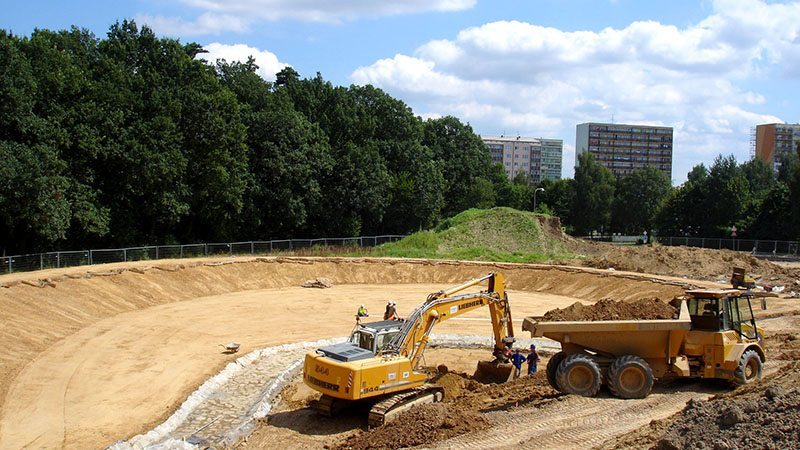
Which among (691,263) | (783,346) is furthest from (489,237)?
(783,346)

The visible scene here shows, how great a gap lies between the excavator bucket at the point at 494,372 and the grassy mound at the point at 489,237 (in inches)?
1312

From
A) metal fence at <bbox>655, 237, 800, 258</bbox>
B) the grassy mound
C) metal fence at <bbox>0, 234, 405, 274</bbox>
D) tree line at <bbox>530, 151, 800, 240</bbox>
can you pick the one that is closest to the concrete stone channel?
metal fence at <bbox>0, 234, 405, 274</bbox>

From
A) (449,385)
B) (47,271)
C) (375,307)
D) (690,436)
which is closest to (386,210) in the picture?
(375,307)

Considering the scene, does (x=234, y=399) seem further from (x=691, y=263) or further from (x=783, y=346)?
(x=691, y=263)

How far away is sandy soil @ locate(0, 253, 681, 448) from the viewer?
61.6 ft

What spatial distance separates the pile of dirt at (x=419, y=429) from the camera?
15.2m

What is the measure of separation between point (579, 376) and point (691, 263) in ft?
106

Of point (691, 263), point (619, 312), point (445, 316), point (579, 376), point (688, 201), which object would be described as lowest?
point (579, 376)

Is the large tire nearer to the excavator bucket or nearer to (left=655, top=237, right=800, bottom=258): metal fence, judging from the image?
the excavator bucket

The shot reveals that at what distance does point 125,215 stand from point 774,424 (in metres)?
41.4

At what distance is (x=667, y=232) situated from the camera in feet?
276

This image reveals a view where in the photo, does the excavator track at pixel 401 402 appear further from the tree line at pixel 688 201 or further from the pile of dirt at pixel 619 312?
the tree line at pixel 688 201

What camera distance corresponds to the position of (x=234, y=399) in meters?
20.4

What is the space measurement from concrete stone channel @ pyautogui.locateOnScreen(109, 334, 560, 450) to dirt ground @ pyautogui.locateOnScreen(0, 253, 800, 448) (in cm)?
58
